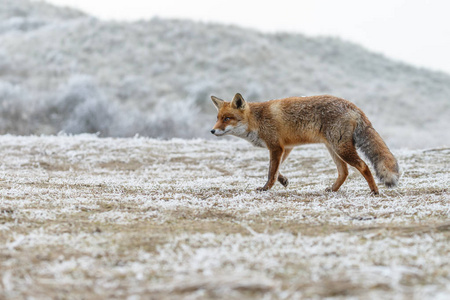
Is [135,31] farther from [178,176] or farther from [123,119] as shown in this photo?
[178,176]

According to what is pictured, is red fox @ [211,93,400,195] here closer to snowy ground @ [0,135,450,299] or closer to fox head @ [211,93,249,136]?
fox head @ [211,93,249,136]

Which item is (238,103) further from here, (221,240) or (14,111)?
(14,111)

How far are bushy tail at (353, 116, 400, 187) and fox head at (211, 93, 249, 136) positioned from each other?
1972 mm

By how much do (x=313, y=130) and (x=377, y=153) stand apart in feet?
3.56

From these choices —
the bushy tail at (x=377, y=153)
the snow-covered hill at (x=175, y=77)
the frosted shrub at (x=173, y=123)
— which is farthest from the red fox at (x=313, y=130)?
the snow-covered hill at (x=175, y=77)

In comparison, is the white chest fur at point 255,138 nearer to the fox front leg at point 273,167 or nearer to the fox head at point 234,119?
the fox head at point 234,119

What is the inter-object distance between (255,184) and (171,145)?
605cm

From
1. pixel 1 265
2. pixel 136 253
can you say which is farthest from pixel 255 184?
pixel 1 265

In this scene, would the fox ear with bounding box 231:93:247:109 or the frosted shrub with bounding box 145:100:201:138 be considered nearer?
the fox ear with bounding box 231:93:247:109

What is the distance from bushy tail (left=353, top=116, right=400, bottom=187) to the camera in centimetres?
630

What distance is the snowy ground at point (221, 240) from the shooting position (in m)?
2.70

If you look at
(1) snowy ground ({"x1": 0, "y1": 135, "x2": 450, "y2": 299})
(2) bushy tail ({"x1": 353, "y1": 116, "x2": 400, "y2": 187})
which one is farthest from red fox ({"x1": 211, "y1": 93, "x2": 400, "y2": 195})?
(1) snowy ground ({"x1": 0, "y1": 135, "x2": 450, "y2": 299})

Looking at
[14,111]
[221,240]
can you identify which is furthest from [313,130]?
[14,111]

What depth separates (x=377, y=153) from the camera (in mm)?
6707
